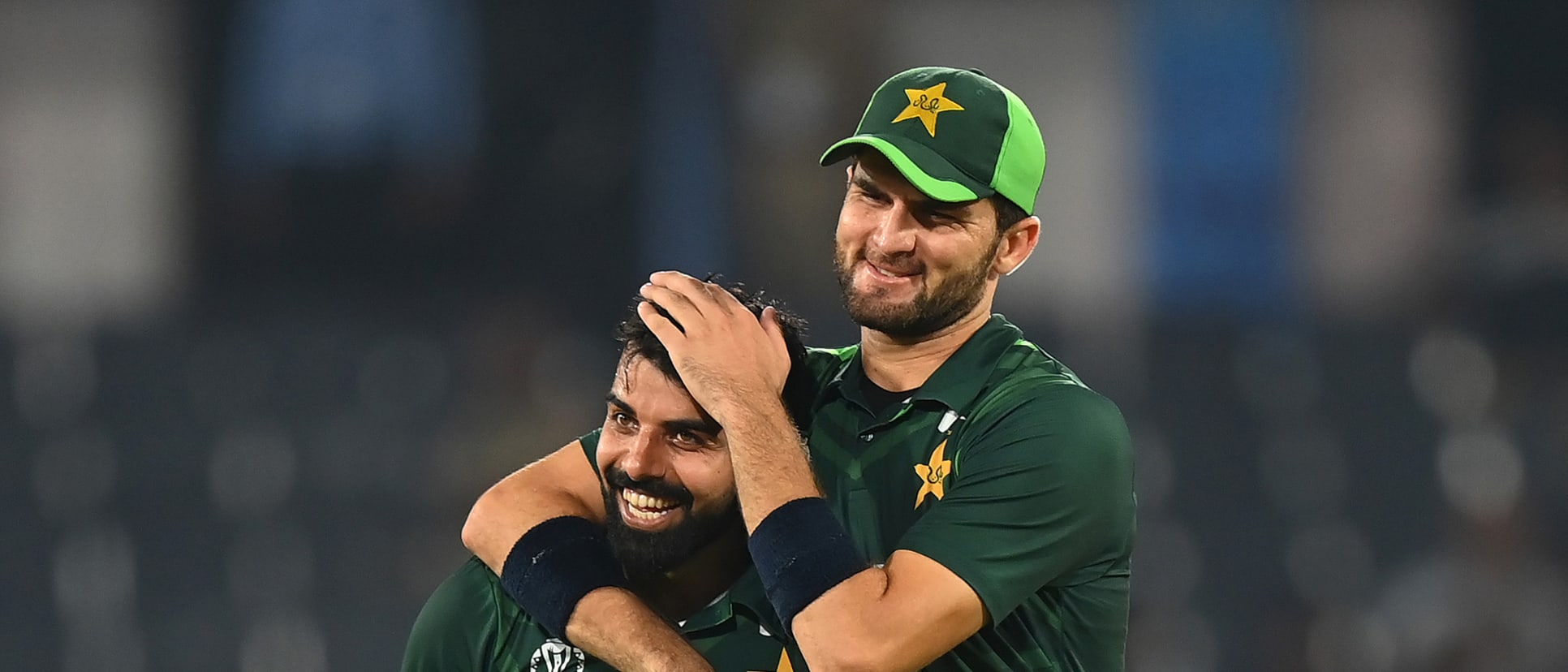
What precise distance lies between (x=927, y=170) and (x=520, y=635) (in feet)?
2.96

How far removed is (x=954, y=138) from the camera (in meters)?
2.71

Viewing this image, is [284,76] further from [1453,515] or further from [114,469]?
[1453,515]

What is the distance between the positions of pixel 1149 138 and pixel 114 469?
4.82 metres

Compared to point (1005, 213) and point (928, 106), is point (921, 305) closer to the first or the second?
point (1005, 213)

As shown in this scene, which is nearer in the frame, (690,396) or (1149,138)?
(690,396)

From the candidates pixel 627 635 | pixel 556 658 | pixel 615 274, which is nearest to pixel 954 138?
pixel 627 635

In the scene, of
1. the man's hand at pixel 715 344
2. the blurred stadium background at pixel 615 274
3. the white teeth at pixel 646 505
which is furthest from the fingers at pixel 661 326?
the blurred stadium background at pixel 615 274

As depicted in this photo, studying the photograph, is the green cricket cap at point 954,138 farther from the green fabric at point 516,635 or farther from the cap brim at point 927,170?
the green fabric at point 516,635

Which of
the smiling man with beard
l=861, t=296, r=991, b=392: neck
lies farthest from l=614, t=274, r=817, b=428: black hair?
l=861, t=296, r=991, b=392: neck

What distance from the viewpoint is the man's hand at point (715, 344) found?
8.68 feet

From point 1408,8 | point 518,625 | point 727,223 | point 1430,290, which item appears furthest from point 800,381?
point 1408,8

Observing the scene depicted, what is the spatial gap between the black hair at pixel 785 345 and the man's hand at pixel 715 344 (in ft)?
0.20

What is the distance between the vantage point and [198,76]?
8.75m

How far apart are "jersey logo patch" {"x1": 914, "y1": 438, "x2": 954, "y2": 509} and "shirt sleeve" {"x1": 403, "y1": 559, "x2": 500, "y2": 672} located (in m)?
0.67
